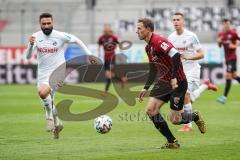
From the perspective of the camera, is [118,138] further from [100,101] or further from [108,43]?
[108,43]

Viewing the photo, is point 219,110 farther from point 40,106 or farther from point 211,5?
point 211,5

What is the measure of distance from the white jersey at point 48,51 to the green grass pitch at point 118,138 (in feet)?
4.37

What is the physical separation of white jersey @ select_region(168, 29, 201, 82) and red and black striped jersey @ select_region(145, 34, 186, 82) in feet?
11.6

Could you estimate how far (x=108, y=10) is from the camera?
35938 millimetres

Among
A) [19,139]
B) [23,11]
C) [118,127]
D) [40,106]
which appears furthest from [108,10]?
[19,139]

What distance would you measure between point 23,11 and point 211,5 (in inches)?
394

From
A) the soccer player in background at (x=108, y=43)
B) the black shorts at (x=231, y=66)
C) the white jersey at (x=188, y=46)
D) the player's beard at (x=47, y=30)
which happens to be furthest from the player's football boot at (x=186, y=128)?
the soccer player in background at (x=108, y=43)

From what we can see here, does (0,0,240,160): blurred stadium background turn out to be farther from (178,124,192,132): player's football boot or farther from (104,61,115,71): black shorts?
(104,61,115,71): black shorts

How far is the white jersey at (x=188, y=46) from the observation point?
50.5 ft

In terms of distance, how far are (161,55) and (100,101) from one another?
40.5ft

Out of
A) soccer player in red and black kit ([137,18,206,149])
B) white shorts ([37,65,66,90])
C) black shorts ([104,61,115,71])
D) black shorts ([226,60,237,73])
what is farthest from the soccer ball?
black shorts ([104,61,115,71])

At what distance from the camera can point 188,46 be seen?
1547 cm

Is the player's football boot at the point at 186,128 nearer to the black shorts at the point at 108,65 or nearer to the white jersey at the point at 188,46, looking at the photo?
the white jersey at the point at 188,46

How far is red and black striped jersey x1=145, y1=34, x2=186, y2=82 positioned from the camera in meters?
11.4
